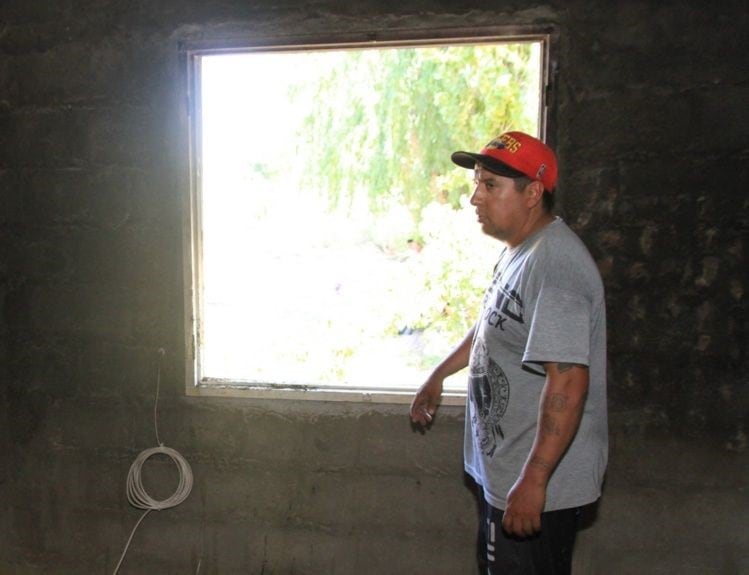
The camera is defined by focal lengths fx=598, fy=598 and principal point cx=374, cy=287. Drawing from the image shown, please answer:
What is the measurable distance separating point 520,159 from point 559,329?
0.51 m

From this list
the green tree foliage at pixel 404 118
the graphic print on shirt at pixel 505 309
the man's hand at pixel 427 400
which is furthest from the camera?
the green tree foliage at pixel 404 118

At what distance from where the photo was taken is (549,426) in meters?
1.48

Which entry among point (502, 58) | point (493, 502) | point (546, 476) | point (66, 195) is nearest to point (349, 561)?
→ point (493, 502)

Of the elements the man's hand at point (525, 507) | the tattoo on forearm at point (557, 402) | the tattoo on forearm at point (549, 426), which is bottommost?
the man's hand at point (525, 507)

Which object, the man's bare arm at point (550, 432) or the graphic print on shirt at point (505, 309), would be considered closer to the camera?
the man's bare arm at point (550, 432)

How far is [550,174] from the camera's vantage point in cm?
171

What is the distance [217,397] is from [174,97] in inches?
47.4

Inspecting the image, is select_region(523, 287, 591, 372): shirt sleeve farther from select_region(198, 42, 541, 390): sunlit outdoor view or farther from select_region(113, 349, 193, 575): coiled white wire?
select_region(113, 349, 193, 575): coiled white wire

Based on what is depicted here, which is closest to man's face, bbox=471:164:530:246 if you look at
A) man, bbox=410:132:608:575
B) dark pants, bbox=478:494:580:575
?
man, bbox=410:132:608:575

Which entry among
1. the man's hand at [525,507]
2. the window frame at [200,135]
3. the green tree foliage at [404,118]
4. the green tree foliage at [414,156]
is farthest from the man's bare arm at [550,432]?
the green tree foliage at [404,118]

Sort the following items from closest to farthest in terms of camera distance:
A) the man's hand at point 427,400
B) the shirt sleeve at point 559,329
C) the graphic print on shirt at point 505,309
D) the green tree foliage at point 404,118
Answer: the shirt sleeve at point 559,329
the graphic print on shirt at point 505,309
the man's hand at point 427,400
the green tree foliage at point 404,118

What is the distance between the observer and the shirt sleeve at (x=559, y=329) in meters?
1.47

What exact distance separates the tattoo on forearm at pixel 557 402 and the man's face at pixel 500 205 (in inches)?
19.4

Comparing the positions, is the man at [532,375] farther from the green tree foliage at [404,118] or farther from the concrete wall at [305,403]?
the green tree foliage at [404,118]
